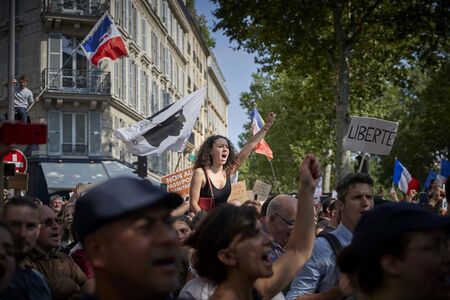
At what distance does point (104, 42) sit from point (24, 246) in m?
13.3

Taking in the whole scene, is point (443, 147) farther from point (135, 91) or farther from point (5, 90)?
point (5, 90)

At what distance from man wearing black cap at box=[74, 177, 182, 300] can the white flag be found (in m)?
9.41

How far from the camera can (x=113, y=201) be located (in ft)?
8.99

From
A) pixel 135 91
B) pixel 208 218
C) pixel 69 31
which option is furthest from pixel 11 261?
pixel 135 91

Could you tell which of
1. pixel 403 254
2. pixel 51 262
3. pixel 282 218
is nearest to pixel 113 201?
pixel 403 254

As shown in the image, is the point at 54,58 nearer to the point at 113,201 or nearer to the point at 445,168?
the point at 445,168

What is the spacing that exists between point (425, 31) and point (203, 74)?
4649cm

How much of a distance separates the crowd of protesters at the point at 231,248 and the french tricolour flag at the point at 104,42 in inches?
452

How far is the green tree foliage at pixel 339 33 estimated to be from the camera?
23.0 metres

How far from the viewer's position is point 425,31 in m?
23.4

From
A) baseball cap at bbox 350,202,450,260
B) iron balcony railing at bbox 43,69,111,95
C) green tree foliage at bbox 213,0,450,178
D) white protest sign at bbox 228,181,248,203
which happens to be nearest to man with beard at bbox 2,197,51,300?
baseball cap at bbox 350,202,450,260

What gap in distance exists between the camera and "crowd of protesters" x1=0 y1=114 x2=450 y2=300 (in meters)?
2.73

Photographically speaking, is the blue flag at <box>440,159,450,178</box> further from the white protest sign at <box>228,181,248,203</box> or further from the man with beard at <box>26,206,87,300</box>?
the man with beard at <box>26,206,87,300</box>

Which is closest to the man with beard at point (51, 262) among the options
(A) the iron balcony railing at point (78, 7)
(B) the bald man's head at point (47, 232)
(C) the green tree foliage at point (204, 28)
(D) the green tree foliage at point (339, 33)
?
(B) the bald man's head at point (47, 232)
